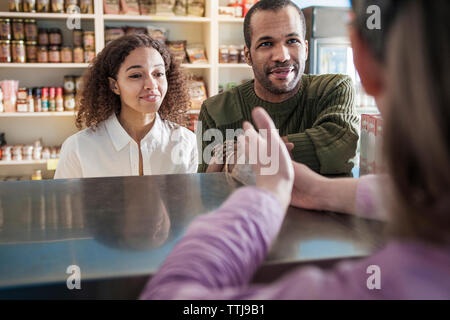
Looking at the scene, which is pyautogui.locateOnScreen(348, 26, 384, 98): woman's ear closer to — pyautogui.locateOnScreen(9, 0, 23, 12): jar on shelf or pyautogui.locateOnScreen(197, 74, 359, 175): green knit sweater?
pyautogui.locateOnScreen(197, 74, 359, 175): green knit sweater

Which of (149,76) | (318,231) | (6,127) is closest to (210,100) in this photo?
(149,76)

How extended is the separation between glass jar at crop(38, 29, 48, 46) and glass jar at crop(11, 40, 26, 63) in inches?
5.1

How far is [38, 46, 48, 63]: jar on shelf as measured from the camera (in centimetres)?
329

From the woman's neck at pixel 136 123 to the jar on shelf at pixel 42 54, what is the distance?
5.73 ft

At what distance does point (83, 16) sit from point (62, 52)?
12.3 inches

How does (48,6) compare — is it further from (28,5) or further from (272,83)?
(272,83)

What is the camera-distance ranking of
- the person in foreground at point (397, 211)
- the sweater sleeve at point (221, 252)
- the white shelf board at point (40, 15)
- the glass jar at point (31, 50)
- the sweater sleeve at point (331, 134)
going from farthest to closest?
the glass jar at point (31, 50), the white shelf board at point (40, 15), the sweater sleeve at point (331, 134), the sweater sleeve at point (221, 252), the person in foreground at point (397, 211)

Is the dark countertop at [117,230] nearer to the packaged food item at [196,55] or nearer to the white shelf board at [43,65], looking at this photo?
the white shelf board at [43,65]

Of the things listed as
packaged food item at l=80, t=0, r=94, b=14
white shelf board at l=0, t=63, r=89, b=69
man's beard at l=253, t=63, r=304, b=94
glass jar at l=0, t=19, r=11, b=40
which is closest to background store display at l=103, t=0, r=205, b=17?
packaged food item at l=80, t=0, r=94, b=14

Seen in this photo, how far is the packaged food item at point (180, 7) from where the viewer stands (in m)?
3.46

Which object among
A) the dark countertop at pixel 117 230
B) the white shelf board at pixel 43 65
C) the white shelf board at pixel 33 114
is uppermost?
the white shelf board at pixel 43 65

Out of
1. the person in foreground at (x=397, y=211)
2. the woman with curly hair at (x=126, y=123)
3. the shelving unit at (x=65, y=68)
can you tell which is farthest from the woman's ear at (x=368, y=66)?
the shelving unit at (x=65, y=68)

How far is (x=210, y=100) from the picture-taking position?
1742 millimetres
